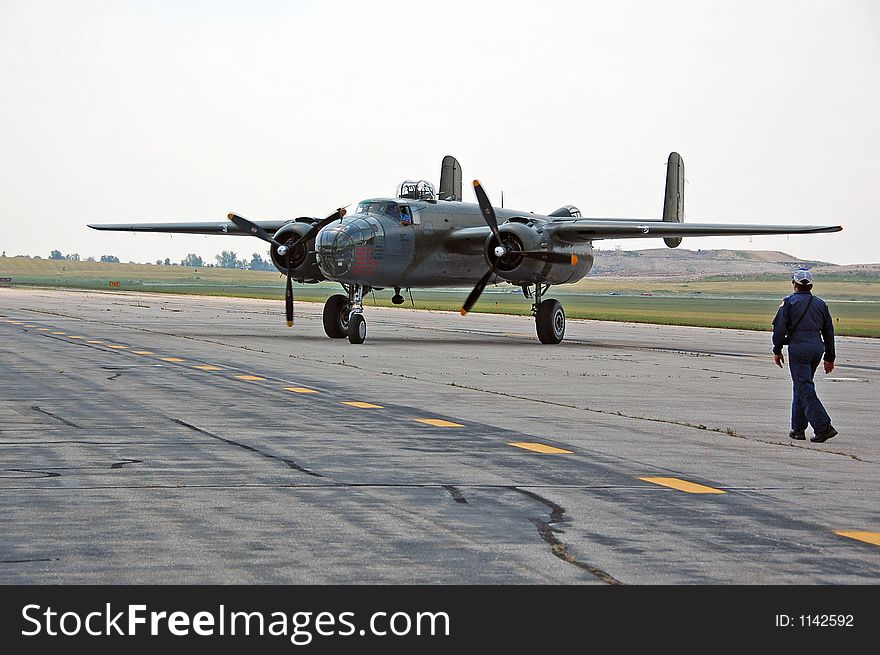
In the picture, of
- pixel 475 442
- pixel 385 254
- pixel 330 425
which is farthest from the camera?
pixel 385 254

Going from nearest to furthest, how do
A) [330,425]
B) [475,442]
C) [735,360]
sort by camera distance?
1. [475,442]
2. [330,425]
3. [735,360]

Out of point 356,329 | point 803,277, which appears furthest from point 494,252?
point 803,277

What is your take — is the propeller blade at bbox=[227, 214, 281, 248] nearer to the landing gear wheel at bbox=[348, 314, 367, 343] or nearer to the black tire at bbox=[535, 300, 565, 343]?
the landing gear wheel at bbox=[348, 314, 367, 343]

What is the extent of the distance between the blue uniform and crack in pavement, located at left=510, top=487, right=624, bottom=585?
5302mm

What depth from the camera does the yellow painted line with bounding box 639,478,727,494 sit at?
1084 centimetres

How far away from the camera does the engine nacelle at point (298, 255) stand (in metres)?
37.2

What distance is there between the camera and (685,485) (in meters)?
11.2

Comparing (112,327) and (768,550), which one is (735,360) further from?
(768,550)

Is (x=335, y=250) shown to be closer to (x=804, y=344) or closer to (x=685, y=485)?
(x=804, y=344)

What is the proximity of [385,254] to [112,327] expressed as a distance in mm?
10505

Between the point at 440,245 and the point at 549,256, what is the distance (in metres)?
3.10

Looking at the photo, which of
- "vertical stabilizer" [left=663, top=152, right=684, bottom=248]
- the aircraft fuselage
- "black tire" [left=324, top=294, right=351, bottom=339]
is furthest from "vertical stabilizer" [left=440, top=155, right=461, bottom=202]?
"black tire" [left=324, top=294, right=351, bottom=339]

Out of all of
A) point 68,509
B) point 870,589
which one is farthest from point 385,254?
point 870,589

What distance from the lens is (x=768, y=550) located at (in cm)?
840
